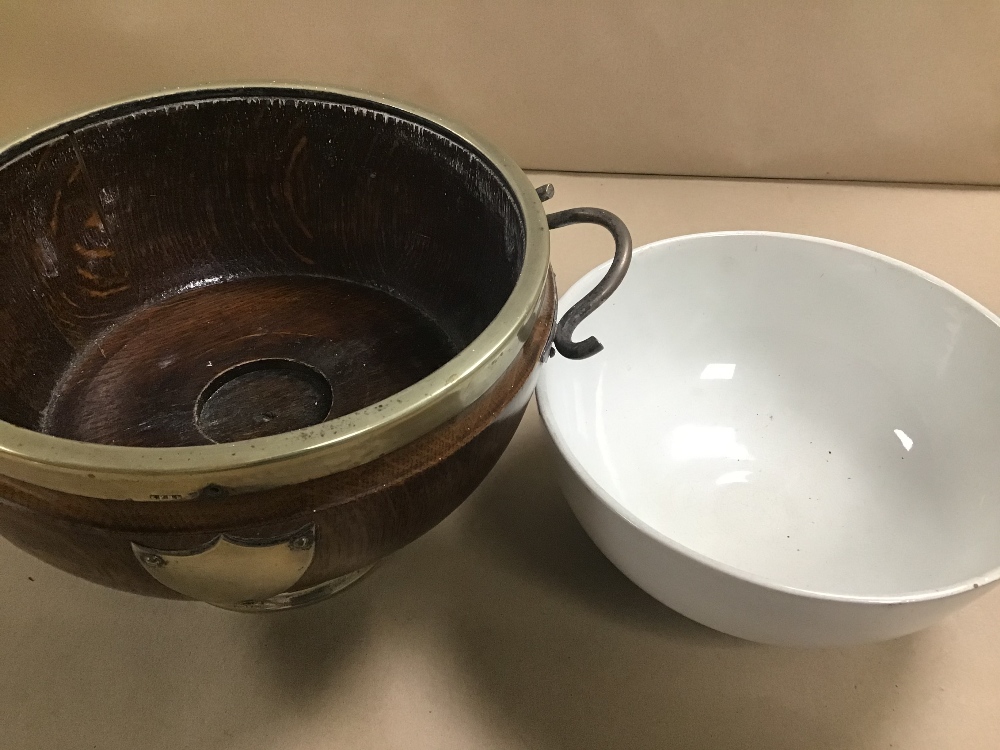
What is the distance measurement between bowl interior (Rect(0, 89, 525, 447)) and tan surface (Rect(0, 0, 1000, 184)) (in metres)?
0.28

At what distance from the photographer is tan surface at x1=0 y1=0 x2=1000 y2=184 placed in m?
0.87

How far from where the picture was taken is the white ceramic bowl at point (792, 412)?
592mm

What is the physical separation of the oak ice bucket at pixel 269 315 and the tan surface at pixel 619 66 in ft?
0.93

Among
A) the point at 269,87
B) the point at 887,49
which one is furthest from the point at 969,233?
the point at 269,87

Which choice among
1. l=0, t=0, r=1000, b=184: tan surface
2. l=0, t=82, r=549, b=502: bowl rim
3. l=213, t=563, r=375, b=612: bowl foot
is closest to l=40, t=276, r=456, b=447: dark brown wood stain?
l=213, t=563, r=375, b=612: bowl foot

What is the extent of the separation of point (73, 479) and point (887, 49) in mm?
942

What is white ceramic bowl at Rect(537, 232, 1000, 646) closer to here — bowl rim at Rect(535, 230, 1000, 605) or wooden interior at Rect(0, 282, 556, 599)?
bowl rim at Rect(535, 230, 1000, 605)

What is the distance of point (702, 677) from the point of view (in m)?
0.53

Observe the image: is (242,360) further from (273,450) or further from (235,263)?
(273,450)

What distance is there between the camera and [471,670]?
1.76 ft

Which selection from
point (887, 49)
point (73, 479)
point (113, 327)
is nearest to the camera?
point (73, 479)

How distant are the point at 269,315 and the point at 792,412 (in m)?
0.48

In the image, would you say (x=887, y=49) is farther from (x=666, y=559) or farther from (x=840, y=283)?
(x=666, y=559)

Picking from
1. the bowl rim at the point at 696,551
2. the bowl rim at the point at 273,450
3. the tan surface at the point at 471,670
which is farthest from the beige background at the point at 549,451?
the bowl rim at the point at 273,450
